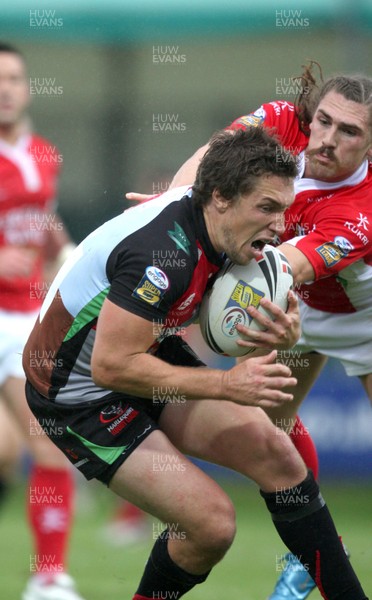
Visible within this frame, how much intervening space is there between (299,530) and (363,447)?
3.58 metres

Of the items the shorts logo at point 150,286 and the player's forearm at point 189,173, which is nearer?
the shorts logo at point 150,286

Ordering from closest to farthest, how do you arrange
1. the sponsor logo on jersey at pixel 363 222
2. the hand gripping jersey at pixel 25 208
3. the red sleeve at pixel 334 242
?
1. the red sleeve at pixel 334 242
2. the sponsor logo on jersey at pixel 363 222
3. the hand gripping jersey at pixel 25 208

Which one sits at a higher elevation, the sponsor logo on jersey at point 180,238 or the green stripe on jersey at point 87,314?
the sponsor logo on jersey at point 180,238

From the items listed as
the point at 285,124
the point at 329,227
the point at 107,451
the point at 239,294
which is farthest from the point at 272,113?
the point at 107,451

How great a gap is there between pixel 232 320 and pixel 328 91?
114 centimetres

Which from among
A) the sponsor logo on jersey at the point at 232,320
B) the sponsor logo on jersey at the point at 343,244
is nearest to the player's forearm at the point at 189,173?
the sponsor logo on jersey at the point at 343,244

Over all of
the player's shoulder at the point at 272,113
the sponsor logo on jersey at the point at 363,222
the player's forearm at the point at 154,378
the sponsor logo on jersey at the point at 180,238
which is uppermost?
the player's shoulder at the point at 272,113

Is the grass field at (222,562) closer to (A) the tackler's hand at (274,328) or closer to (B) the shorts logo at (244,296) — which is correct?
(A) the tackler's hand at (274,328)

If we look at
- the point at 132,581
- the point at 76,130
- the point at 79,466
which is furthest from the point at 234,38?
the point at 79,466

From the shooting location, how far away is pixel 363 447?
7.39 m

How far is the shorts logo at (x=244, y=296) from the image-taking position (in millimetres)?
3680

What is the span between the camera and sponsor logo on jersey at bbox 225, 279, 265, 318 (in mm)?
3680

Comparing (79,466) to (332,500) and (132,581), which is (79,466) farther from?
(332,500)

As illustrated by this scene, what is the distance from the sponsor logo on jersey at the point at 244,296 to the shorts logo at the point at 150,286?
295 millimetres
